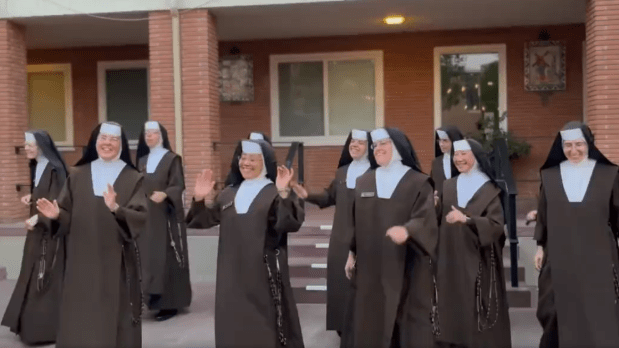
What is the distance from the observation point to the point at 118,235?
17.4 ft

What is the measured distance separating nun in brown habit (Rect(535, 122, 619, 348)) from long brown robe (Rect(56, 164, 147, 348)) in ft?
9.92

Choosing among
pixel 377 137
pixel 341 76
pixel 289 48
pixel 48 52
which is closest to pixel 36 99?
pixel 48 52

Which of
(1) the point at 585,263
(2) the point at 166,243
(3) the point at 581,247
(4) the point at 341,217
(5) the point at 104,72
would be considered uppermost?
(5) the point at 104,72

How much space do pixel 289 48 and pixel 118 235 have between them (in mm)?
8459

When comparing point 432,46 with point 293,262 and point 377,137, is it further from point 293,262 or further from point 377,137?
point 377,137

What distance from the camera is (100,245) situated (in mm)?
→ 5266

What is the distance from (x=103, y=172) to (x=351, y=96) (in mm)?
8219

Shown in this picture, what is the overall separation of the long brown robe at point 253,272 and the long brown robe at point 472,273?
4.46 feet

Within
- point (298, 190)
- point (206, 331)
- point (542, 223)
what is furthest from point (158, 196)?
point (542, 223)

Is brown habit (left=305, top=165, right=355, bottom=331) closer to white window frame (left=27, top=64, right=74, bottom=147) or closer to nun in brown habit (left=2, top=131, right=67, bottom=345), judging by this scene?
nun in brown habit (left=2, top=131, right=67, bottom=345)

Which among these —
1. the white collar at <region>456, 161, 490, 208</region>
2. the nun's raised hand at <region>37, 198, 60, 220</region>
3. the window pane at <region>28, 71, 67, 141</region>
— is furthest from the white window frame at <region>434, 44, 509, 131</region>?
the nun's raised hand at <region>37, 198, 60, 220</region>

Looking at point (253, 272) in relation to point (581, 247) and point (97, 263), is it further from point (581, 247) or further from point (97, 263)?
point (581, 247)

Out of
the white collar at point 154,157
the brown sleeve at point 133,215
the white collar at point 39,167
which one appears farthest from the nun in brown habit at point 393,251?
the white collar at point 39,167

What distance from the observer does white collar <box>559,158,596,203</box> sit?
529cm
